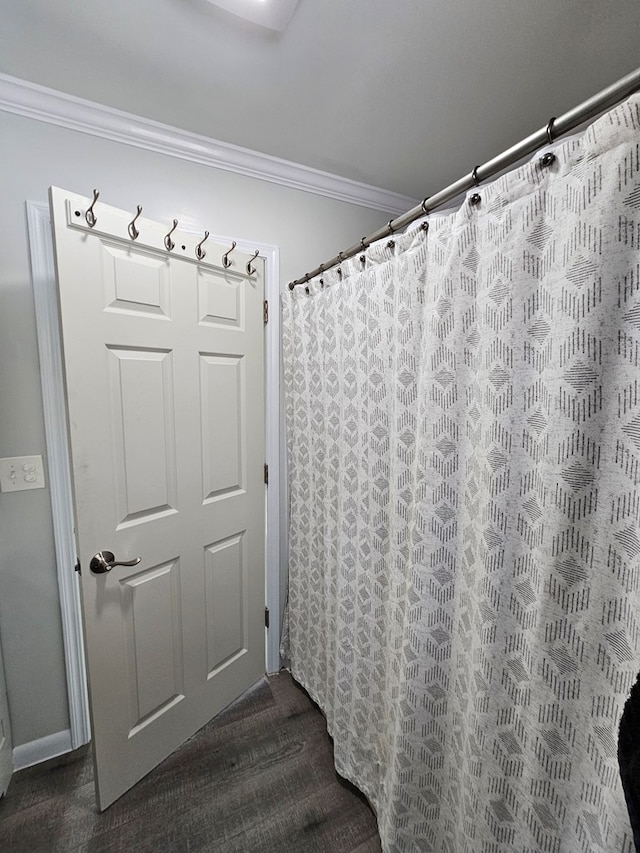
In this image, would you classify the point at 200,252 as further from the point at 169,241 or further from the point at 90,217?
the point at 90,217

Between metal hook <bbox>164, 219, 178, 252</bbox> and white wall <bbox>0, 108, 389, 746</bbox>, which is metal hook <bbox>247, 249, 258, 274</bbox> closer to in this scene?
white wall <bbox>0, 108, 389, 746</bbox>

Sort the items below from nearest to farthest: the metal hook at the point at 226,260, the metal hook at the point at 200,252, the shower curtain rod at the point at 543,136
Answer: the shower curtain rod at the point at 543,136 < the metal hook at the point at 200,252 < the metal hook at the point at 226,260

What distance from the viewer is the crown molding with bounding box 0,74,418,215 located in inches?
47.1

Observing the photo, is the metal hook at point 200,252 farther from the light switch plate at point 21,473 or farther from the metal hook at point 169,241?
the light switch plate at point 21,473

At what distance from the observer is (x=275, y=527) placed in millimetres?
1791

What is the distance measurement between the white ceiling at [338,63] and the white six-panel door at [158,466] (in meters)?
0.46

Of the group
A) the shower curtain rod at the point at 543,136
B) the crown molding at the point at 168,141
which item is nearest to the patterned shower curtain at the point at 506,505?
the shower curtain rod at the point at 543,136

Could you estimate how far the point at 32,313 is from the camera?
4.18 feet

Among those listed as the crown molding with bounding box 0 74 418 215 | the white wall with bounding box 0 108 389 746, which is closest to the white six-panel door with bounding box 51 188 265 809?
the white wall with bounding box 0 108 389 746

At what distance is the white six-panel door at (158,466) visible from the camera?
44.1 inches

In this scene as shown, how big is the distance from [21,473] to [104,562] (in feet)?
1.64

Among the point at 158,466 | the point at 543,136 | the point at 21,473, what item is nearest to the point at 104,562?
the point at 158,466

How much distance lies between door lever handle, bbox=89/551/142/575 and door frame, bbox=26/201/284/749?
30cm

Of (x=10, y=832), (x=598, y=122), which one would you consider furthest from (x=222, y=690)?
(x=598, y=122)
